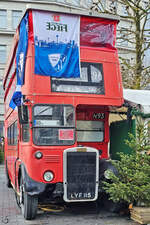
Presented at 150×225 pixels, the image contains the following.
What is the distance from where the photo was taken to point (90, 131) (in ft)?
32.4

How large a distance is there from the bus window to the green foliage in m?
1.73

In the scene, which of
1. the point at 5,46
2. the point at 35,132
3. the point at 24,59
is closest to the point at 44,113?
the point at 35,132

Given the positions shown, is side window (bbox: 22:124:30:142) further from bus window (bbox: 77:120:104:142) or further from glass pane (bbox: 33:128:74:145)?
bus window (bbox: 77:120:104:142)

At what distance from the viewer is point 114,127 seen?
10438 millimetres

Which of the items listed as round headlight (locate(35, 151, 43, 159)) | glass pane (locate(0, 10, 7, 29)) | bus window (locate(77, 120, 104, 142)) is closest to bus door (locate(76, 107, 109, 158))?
bus window (locate(77, 120, 104, 142))

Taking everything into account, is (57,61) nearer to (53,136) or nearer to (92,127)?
(53,136)

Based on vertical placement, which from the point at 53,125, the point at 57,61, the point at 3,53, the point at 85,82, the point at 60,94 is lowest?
the point at 53,125

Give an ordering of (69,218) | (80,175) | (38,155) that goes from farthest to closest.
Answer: (69,218) → (80,175) → (38,155)

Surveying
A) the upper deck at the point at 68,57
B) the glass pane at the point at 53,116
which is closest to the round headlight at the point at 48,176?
the glass pane at the point at 53,116

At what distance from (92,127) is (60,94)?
6.34 feet

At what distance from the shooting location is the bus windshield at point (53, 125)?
806 cm

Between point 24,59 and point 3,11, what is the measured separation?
36.3m

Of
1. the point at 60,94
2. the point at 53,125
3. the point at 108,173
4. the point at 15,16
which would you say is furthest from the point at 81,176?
the point at 15,16

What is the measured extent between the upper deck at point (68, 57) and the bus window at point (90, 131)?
4.38 feet
